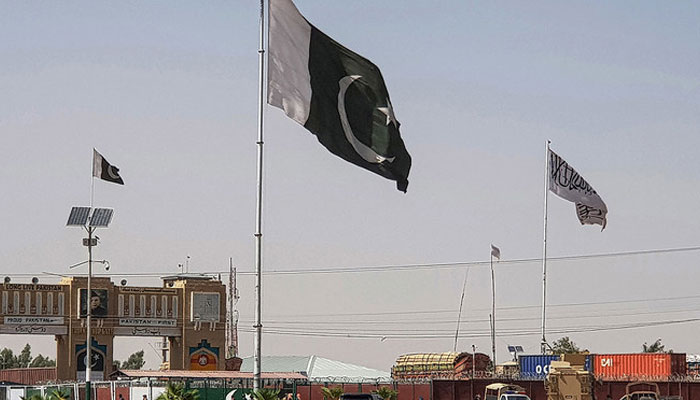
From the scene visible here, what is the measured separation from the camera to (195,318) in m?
100

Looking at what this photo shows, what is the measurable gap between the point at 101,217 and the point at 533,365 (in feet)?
103

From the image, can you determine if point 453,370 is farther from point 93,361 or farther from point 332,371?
point 332,371

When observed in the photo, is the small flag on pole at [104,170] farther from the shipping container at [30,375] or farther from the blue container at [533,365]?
the shipping container at [30,375]

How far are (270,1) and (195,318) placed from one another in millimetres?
77995

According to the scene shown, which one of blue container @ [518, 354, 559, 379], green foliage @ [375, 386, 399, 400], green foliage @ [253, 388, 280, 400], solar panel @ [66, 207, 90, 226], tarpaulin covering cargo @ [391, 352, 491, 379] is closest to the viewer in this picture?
green foliage @ [253, 388, 280, 400]

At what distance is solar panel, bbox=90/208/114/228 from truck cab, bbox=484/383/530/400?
19.4 metres

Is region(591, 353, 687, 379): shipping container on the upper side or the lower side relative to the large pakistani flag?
Answer: lower

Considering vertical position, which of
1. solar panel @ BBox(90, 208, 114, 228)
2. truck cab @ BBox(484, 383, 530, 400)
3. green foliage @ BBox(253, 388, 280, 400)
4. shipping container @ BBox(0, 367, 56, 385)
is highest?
solar panel @ BBox(90, 208, 114, 228)

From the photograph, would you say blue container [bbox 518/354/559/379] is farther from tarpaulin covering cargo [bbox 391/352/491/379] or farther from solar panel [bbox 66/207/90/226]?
solar panel [bbox 66/207/90/226]

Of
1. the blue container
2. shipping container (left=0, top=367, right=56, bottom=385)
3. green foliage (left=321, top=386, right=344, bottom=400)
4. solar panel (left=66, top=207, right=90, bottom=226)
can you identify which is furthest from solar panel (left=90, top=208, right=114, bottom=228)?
shipping container (left=0, top=367, right=56, bottom=385)

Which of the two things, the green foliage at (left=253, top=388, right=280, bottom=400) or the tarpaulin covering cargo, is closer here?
the green foliage at (left=253, top=388, right=280, bottom=400)

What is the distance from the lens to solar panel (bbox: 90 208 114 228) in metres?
58.3

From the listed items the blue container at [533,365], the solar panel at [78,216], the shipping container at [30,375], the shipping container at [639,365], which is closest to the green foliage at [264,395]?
the solar panel at [78,216]

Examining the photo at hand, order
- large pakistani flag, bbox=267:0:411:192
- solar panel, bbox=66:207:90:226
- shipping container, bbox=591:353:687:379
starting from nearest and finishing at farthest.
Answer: large pakistani flag, bbox=267:0:411:192 → solar panel, bbox=66:207:90:226 → shipping container, bbox=591:353:687:379
